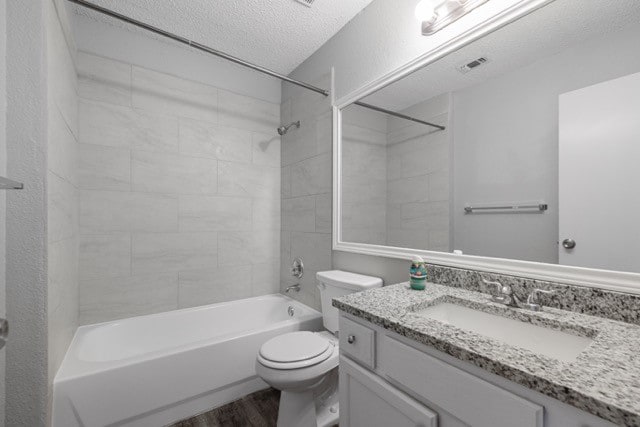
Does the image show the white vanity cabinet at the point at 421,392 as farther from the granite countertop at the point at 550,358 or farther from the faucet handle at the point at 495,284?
the faucet handle at the point at 495,284

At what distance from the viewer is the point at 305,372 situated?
127cm

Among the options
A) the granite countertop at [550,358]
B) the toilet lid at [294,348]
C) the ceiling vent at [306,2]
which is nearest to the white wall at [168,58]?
the ceiling vent at [306,2]

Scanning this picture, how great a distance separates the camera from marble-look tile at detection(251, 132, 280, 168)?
249 centimetres

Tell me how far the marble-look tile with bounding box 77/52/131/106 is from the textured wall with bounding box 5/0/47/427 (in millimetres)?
874

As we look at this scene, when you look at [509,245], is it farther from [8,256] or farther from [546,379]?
[8,256]

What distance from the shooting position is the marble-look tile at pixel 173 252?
200 cm

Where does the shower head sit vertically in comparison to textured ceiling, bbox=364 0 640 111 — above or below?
above

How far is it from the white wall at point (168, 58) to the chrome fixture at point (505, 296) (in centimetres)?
235

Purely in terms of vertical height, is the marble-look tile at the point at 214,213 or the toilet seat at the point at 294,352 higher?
the marble-look tile at the point at 214,213

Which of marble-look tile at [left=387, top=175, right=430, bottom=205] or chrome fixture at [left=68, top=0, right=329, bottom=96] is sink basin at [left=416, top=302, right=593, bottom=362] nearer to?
marble-look tile at [left=387, top=175, right=430, bottom=205]

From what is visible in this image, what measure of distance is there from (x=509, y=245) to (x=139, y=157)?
91.1 inches

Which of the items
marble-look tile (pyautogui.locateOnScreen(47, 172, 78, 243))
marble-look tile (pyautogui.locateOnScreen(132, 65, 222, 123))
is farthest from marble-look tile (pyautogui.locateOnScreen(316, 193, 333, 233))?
marble-look tile (pyautogui.locateOnScreen(47, 172, 78, 243))

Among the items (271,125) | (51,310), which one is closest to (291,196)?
(271,125)

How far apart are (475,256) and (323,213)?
1.14m
